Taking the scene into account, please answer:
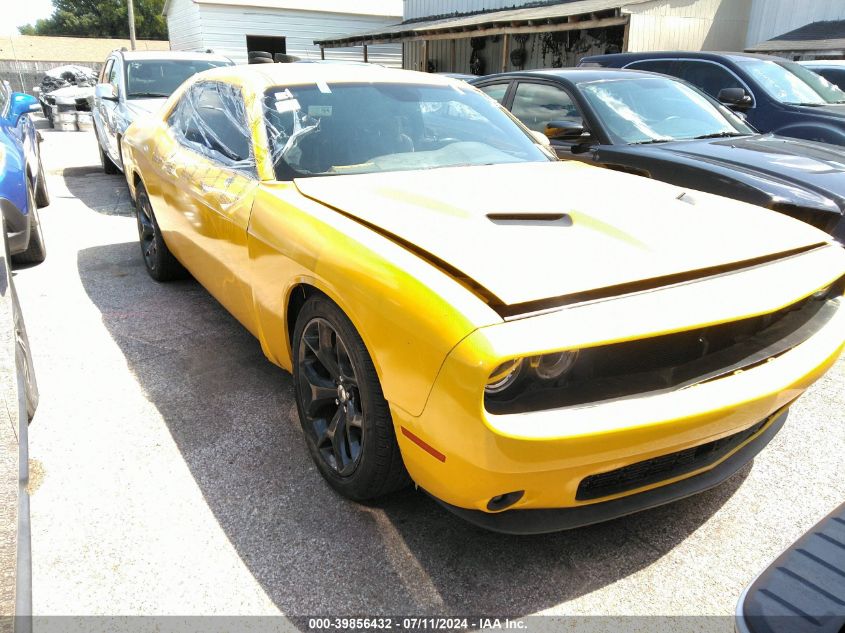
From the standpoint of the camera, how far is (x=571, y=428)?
1.70 metres

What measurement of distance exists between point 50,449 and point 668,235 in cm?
265

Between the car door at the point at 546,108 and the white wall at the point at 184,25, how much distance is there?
23.6 m

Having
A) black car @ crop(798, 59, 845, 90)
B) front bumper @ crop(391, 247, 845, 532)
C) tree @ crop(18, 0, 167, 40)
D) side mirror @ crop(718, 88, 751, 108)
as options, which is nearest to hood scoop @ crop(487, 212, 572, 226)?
front bumper @ crop(391, 247, 845, 532)

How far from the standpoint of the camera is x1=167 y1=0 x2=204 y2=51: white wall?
2553 centimetres

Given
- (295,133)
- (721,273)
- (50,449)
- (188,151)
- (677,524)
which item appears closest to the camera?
(721,273)

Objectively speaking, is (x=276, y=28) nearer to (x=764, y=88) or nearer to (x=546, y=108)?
(x=764, y=88)

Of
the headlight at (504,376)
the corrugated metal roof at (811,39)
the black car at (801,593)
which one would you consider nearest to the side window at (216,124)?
the headlight at (504,376)

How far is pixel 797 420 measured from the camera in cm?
311

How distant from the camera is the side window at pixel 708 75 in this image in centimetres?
685

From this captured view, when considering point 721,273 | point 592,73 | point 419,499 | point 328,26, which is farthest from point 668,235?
point 328,26

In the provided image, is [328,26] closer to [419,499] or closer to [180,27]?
[180,27]

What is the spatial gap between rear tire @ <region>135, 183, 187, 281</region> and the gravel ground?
1.29 metres

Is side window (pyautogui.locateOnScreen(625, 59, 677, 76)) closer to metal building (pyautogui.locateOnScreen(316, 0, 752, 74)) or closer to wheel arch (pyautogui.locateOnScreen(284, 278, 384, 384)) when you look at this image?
wheel arch (pyautogui.locateOnScreen(284, 278, 384, 384))

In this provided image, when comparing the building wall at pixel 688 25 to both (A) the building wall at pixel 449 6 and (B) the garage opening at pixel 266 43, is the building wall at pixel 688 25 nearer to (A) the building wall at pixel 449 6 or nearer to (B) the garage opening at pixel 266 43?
(A) the building wall at pixel 449 6
